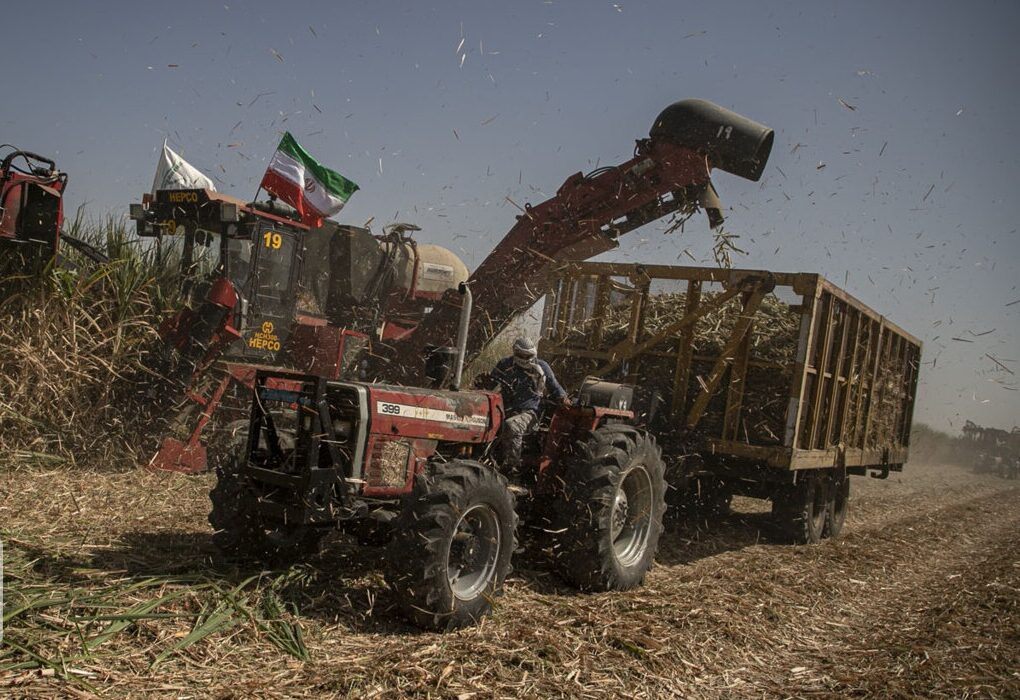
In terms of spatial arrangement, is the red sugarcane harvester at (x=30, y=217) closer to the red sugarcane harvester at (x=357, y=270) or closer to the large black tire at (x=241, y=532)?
the red sugarcane harvester at (x=357, y=270)

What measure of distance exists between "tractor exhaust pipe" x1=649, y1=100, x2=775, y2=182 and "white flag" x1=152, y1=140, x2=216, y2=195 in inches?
215

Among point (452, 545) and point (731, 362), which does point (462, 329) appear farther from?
point (731, 362)

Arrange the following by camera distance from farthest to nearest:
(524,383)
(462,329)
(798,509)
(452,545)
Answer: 1. (798,509)
2. (524,383)
3. (462,329)
4. (452,545)

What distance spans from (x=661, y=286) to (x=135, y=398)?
16.9 feet

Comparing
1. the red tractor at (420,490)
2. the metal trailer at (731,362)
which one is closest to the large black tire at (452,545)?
the red tractor at (420,490)

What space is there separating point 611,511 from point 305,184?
5974mm

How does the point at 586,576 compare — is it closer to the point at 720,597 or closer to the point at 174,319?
the point at 720,597

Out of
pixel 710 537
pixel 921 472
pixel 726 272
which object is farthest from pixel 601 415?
pixel 921 472

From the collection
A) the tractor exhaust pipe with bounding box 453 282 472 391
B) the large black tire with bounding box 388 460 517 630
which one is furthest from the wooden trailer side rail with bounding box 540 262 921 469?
the large black tire with bounding box 388 460 517 630

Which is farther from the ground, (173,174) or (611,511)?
(173,174)

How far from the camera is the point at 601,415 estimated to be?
20.4 ft

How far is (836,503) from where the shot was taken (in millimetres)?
9531

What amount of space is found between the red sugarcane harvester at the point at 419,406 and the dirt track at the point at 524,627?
346 millimetres

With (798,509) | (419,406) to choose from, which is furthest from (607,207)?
(419,406)
